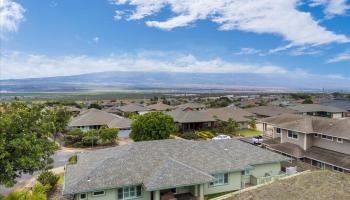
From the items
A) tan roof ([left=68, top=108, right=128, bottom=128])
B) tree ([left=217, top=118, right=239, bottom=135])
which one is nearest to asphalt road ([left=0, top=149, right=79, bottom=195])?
tan roof ([left=68, top=108, right=128, bottom=128])

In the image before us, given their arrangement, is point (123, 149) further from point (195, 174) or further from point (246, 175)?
point (246, 175)

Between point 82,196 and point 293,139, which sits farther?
point 293,139

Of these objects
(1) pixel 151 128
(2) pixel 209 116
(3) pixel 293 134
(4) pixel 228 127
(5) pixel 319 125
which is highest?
(5) pixel 319 125

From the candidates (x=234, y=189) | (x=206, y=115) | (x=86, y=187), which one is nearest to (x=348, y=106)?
(x=206, y=115)

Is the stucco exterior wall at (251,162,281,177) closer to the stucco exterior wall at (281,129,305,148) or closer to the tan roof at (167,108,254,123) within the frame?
the stucco exterior wall at (281,129,305,148)

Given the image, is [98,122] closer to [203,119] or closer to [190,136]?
[190,136]

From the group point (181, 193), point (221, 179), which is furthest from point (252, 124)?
point (181, 193)

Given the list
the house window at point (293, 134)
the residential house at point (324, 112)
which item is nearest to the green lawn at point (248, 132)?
the house window at point (293, 134)

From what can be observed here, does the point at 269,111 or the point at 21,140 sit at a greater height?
the point at 21,140
